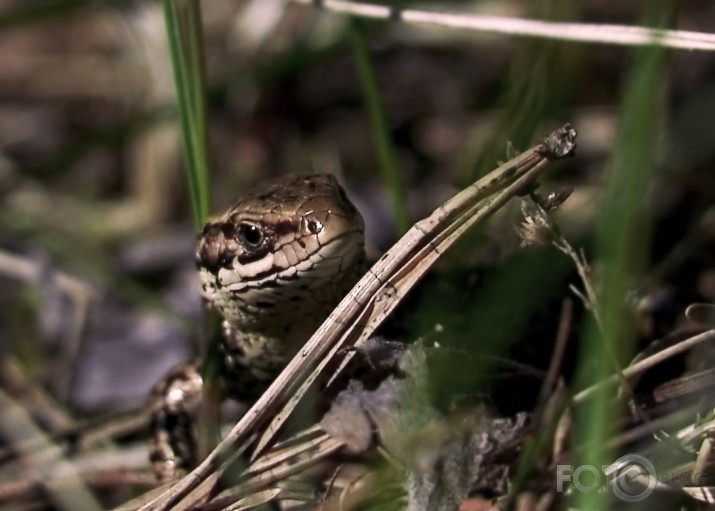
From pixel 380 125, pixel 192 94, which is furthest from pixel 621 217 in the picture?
pixel 380 125

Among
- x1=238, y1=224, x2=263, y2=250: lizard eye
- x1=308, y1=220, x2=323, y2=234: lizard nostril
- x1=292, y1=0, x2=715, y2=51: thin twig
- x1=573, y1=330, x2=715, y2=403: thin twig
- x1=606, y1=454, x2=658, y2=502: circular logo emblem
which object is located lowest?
x1=606, y1=454, x2=658, y2=502: circular logo emblem

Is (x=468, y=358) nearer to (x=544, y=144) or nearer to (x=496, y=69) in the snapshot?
(x=544, y=144)

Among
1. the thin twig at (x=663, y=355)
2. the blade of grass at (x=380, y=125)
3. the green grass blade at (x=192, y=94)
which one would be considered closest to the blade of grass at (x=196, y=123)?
the green grass blade at (x=192, y=94)

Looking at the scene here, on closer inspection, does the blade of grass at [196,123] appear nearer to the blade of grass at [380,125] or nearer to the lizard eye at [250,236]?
the lizard eye at [250,236]

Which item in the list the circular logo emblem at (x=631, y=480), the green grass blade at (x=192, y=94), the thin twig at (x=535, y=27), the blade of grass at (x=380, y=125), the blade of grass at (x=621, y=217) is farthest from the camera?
the blade of grass at (x=380, y=125)

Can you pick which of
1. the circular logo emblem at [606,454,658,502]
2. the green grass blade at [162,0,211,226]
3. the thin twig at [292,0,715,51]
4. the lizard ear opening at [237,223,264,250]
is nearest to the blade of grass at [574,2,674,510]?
the circular logo emblem at [606,454,658,502]

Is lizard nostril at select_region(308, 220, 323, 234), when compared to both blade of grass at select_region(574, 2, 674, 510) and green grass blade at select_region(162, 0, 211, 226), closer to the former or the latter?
green grass blade at select_region(162, 0, 211, 226)
